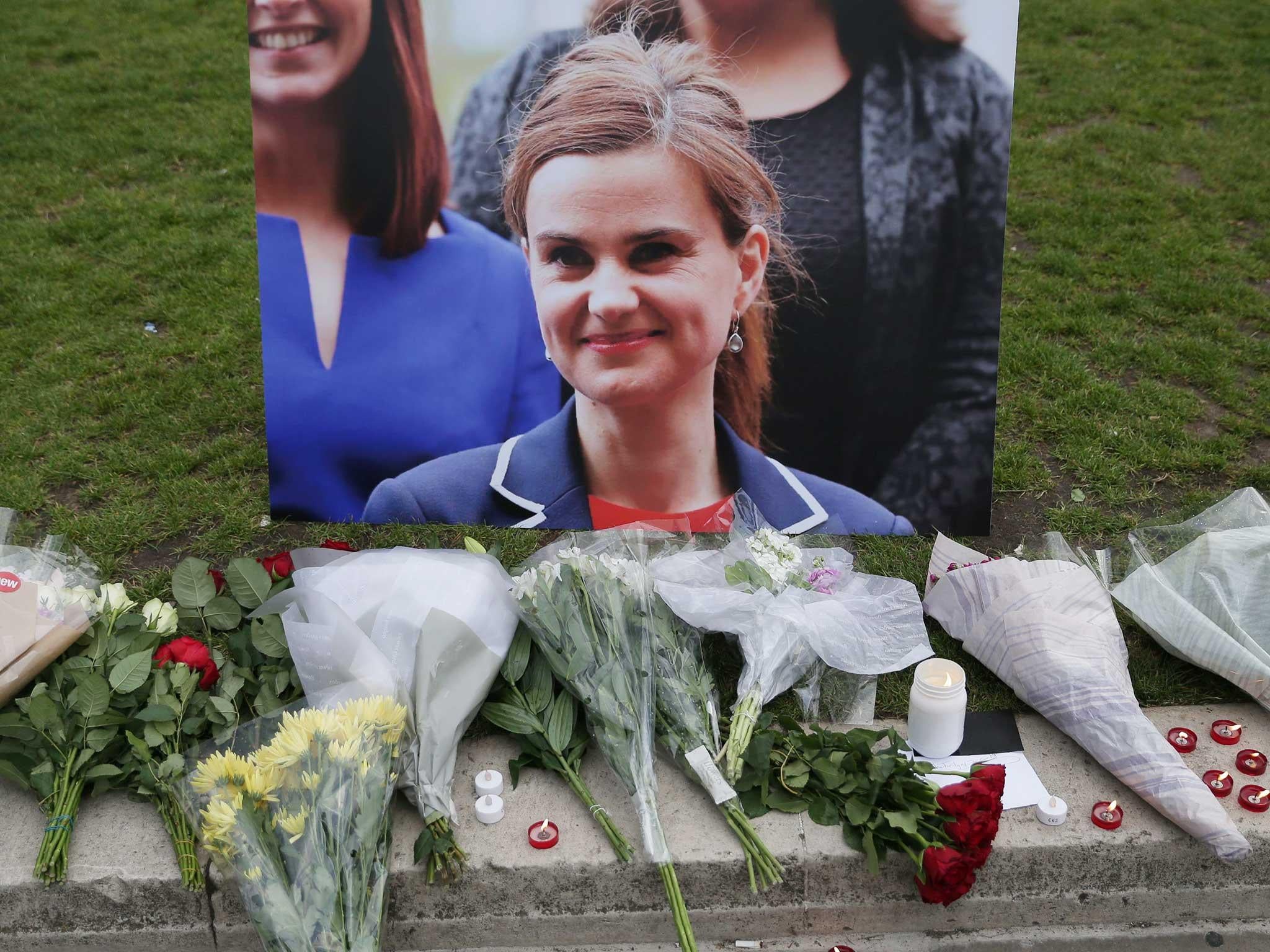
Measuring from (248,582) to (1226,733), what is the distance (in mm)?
2259

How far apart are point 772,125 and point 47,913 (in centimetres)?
251

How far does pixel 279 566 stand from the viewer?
2.95 metres

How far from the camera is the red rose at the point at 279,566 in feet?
9.66

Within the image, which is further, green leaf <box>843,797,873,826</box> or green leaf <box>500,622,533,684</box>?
green leaf <box>500,622,533,684</box>

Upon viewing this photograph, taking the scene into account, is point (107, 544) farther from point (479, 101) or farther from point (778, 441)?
point (778, 441)

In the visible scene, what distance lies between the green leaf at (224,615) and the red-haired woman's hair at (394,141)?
3.57ft

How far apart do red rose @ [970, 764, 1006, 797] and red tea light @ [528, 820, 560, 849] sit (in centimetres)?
84

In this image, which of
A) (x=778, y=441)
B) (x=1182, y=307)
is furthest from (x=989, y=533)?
(x=1182, y=307)

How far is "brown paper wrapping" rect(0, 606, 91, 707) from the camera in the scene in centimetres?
253

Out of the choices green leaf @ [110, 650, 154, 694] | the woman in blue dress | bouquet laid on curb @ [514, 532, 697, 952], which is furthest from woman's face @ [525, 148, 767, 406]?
green leaf @ [110, 650, 154, 694]

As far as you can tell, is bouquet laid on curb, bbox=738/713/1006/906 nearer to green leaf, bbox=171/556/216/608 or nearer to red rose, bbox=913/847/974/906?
red rose, bbox=913/847/974/906


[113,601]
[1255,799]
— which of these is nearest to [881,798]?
[1255,799]

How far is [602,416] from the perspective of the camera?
3393 millimetres

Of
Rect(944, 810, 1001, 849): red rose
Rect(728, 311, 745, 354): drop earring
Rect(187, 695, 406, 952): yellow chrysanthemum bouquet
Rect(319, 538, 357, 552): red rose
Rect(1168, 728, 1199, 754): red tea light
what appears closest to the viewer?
Rect(187, 695, 406, 952): yellow chrysanthemum bouquet
